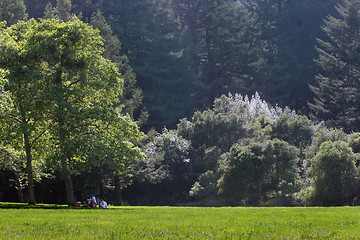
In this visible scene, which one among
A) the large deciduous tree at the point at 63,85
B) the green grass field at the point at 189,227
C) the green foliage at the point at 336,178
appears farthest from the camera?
the green foliage at the point at 336,178

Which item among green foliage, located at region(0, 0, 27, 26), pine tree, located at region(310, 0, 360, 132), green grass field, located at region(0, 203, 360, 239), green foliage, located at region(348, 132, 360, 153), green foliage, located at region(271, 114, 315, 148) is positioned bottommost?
green grass field, located at region(0, 203, 360, 239)

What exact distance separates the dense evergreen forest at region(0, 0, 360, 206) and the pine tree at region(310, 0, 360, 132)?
19cm

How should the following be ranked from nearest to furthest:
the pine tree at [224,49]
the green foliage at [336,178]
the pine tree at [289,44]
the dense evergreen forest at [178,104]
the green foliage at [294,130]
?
the dense evergreen forest at [178,104] < the green foliage at [336,178] < the green foliage at [294,130] < the pine tree at [224,49] < the pine tree at [289,44]

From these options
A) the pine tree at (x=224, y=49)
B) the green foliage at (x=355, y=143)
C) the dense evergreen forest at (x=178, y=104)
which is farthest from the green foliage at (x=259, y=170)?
the pine tree at (x=224, y=49)

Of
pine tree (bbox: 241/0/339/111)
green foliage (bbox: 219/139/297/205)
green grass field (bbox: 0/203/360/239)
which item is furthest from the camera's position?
pine tree (bbox: 241/0/339/111)

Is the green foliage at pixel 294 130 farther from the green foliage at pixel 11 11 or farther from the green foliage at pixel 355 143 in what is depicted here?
the green foliage at pixel 11 11

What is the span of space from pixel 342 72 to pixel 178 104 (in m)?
21.6

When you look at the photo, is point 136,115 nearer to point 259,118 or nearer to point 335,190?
point 259,118

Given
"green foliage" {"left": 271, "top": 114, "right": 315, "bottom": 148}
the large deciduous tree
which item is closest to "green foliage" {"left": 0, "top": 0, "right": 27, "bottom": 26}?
the large deciduous tree

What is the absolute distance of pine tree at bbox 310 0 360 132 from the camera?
58625mm

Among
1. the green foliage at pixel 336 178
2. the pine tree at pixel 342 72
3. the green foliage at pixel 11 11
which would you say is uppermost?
the green foliage at pixel 11 11

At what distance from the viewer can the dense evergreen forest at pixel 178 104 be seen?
81.9ft

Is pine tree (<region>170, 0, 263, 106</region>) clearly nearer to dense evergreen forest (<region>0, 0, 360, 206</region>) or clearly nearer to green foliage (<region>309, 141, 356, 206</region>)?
dense evergreen forest (<region>0, 0, 360, 206</region>)

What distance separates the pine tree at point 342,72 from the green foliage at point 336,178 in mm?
28267
